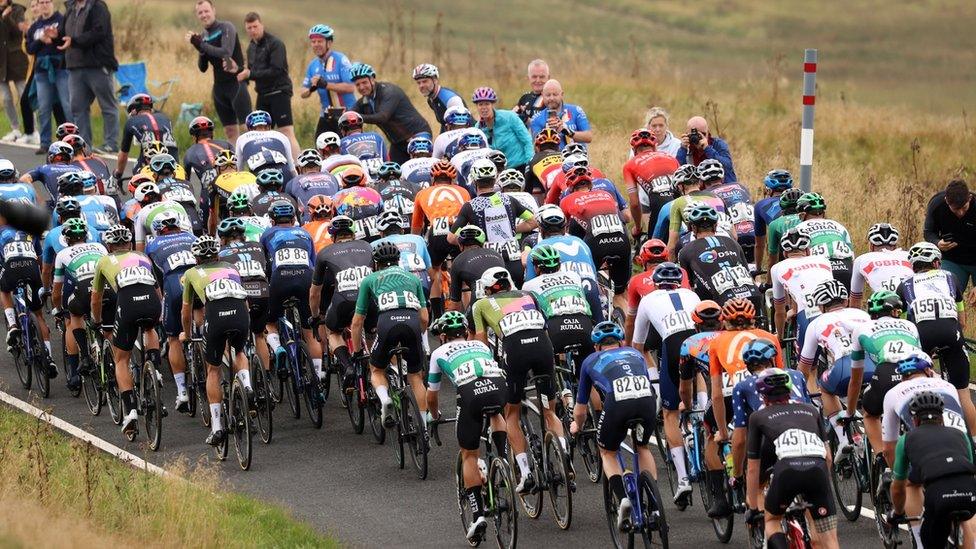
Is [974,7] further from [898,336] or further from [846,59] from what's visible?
[898,336]

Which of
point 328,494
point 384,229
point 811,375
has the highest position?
point 384,229

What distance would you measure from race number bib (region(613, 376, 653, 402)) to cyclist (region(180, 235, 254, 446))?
4377mm

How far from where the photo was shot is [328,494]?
15.3 metres

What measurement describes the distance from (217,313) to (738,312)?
17.7ft

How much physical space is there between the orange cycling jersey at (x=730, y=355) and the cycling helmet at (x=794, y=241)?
272 cm

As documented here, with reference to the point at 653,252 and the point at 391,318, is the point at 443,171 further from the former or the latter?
the point at 653,252

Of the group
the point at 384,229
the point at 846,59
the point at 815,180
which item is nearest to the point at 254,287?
the point at 384,229

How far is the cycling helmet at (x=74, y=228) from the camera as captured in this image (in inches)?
693

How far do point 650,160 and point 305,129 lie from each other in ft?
37.7

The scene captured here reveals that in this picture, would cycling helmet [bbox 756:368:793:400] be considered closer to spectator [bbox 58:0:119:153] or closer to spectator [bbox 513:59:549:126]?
spectator [bbox 513:59:549:126]

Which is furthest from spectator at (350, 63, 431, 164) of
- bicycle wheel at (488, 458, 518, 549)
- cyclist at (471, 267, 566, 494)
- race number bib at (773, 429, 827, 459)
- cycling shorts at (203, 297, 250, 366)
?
race number bib at (773, 429, 827, 459)

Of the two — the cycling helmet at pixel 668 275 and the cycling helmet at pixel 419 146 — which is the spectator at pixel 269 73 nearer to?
the cycling helmet at pixel 419 146

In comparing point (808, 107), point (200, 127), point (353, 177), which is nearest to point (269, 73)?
point (200, 127)

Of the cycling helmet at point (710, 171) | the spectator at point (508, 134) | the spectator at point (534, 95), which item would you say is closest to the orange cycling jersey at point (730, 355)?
the cycling helmet at point (710, 171)
